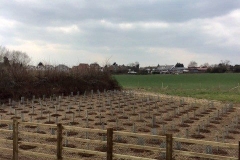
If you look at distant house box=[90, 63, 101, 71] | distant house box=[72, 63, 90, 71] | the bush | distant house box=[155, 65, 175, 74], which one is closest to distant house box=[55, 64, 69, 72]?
the bush

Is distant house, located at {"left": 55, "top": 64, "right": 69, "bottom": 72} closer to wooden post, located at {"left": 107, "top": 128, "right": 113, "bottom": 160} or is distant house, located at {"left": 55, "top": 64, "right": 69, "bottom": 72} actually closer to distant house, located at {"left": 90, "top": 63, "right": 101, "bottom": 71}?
distant house, located at {"left": 90, "top": 63, "right": 101, "bottom": 71}

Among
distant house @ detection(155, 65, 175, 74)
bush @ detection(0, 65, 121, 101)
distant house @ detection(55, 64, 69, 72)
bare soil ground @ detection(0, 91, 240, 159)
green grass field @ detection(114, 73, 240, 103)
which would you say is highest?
distant house @ detection(155, 65, 175, 74)

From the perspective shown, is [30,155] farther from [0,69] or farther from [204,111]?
[0,69]

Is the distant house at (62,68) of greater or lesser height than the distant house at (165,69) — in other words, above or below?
below

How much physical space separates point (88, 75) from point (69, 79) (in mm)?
2425

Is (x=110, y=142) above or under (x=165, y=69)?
under

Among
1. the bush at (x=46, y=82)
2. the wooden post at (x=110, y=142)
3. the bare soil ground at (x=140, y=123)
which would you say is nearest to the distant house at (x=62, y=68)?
the bush at (x=46, y=82)

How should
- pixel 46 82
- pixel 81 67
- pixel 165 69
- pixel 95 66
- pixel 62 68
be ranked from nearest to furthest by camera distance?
pixel 46 82 → pixel 62 68 → pixel 81 67 → pixel 95 66 → pixel 165 69

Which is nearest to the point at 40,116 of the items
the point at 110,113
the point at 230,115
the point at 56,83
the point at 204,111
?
the point at 110,113

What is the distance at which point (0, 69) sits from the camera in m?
20.1

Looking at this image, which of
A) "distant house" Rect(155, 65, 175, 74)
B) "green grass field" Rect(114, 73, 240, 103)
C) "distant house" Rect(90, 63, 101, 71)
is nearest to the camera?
"green grass field" Rect(114, 73, 240, 103)

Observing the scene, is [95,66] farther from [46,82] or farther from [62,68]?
[46,82]

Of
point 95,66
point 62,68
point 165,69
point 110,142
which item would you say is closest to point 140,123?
point 110,142

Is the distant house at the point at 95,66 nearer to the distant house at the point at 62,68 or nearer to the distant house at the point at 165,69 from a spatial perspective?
the distant house at the point at 62,68
